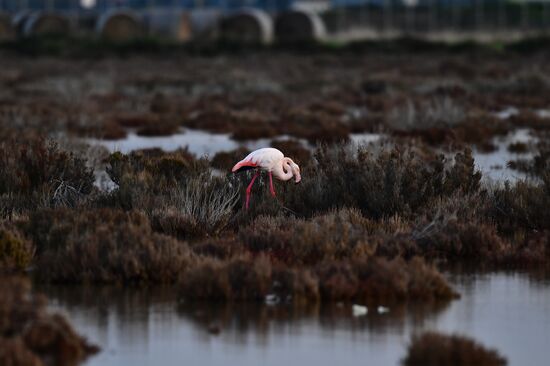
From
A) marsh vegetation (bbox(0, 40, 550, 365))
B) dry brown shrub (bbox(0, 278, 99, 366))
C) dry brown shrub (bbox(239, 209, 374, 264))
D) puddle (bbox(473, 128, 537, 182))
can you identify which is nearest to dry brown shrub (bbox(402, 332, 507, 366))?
marsh vegetation (bbox(0, 40, 550, 365))

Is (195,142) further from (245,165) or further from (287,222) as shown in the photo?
(287,222)

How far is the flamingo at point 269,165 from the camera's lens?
1342 cm

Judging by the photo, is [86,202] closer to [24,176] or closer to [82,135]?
[24,176]

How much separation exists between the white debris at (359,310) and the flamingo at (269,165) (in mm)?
3360

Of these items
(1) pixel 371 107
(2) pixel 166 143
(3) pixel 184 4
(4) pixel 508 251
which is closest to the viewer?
(4) pixel 508 251

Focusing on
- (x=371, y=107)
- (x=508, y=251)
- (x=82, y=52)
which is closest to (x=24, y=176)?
(x=508, y=251)

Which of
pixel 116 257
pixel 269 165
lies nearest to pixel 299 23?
pixel 269 165

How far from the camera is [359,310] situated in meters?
10.1

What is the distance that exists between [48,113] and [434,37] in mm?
50339

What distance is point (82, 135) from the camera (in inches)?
1005

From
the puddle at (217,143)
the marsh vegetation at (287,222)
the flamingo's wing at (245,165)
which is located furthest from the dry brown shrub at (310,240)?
the puddle at (217,143)

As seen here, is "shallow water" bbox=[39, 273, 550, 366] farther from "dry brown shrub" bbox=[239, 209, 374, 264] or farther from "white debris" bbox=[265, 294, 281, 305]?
"dry brown shrub" bbox=[239, 209, 374, 264]

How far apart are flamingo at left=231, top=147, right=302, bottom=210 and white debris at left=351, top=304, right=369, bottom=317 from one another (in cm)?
336

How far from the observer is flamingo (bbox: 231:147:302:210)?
13.4 metres
